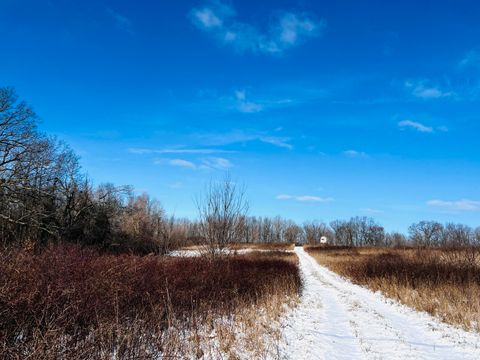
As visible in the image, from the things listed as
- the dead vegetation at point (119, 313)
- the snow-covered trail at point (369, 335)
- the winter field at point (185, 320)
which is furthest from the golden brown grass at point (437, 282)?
the dead vegetation at point (119, 313)

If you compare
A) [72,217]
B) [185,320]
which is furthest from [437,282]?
[72,217]

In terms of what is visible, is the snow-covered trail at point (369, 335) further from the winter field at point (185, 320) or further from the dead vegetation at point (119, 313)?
the dead vegetation at point (119, 313)

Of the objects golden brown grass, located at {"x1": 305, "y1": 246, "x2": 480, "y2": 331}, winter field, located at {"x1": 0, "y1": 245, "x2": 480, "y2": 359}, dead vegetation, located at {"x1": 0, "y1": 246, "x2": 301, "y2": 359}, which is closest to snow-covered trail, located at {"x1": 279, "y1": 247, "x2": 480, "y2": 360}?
winter field, located at {"x1": 0, "y1": 245, "x2": 480, "y2": 359}

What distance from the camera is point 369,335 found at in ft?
22.8

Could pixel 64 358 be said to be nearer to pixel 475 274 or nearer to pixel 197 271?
pixel 197 271

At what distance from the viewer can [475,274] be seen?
42.3 feet

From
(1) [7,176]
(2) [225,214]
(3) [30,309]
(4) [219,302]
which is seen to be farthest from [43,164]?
(3) [30,309]

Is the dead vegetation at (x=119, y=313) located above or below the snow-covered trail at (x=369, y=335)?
above

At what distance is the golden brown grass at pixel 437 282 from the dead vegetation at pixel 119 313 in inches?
163

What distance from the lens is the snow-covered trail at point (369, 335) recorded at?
5.77 meters

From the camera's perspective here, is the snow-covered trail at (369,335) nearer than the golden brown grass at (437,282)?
Yes

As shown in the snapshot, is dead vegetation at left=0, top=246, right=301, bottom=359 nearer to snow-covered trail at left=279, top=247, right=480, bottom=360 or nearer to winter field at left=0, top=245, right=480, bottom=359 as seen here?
winter field at left=0, top=245, right=480, bottom=359

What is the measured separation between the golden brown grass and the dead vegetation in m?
4.13

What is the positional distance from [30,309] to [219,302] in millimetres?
4652
